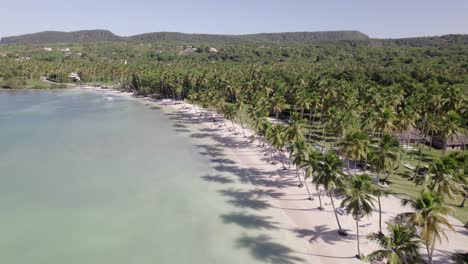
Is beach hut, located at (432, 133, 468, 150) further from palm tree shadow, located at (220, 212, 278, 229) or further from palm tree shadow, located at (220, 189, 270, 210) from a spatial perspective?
palm tree shadow, located at (220, 212, 278, 229)

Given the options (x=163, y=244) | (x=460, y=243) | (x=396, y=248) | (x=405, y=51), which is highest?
(x=405, y=51)

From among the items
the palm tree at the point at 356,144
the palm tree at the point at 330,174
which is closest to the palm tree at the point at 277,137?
the palm tree at the point at 356,144

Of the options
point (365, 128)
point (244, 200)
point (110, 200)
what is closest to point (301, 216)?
point (244, 200)

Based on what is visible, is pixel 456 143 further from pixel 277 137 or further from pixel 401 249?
pixel 401 249

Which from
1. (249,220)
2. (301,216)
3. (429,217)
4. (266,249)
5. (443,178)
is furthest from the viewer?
(301,216)

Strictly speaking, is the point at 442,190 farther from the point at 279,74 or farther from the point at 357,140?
the point at 279,74

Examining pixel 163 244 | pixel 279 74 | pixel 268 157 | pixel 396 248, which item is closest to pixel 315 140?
pixel 268 157
